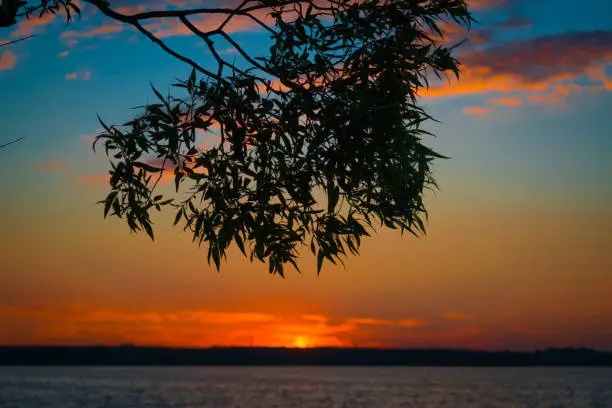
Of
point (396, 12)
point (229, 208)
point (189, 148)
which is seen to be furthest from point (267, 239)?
point (396, 12)

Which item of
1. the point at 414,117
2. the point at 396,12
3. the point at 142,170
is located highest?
the point at 396,12

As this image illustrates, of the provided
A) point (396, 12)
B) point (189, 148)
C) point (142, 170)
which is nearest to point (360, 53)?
point (396, 12)

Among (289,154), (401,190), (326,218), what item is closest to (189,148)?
(289,154)

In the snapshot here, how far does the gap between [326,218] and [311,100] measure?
1.89 meters

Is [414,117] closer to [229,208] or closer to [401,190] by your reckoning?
[401,190]

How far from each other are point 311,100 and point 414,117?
59.8 inches

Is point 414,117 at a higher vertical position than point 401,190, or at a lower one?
higher

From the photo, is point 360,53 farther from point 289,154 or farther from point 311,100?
point 289,154

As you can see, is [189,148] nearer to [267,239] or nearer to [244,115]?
[244,115]

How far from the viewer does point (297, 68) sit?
1207cm

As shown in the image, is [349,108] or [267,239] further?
[267,239]

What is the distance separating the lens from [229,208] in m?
12.1

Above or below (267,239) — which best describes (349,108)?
above

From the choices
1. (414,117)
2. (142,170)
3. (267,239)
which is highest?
(414,117)
